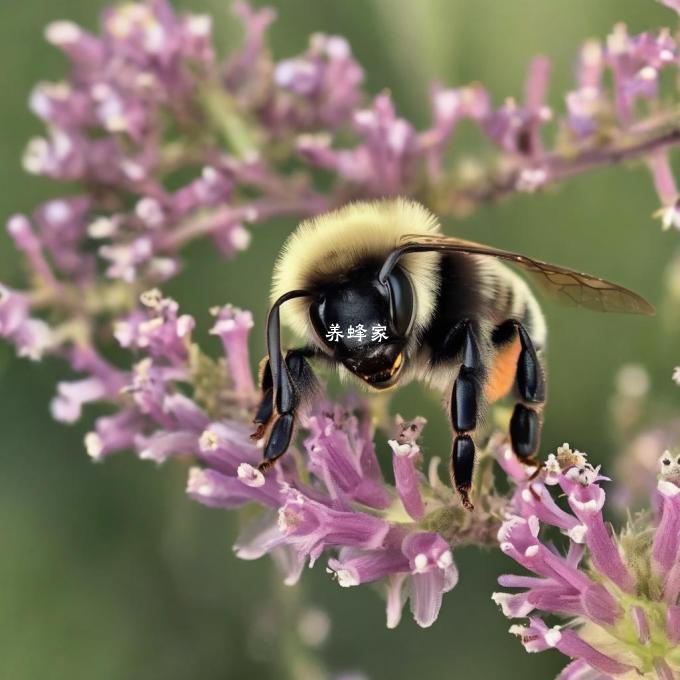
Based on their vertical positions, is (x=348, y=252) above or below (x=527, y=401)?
above

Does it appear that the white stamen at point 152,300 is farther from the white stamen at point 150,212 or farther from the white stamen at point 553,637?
the white stamen at point 553,637

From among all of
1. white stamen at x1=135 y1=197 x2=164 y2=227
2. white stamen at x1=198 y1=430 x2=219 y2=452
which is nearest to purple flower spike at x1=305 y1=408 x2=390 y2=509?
white stamen at x1=198 y1=430 x2=219 y2=452

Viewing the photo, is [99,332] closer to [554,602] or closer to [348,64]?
[348,64]

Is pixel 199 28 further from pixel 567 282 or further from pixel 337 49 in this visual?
pixel 567 282

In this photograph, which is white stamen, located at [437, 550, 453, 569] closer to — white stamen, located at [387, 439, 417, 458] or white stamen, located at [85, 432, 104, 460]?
white stamen, located at [387, 439, 417, 458]

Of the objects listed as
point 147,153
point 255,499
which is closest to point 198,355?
point 255,499

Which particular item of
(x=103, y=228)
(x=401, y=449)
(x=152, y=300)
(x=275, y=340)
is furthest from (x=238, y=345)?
(x=103, y=228)
